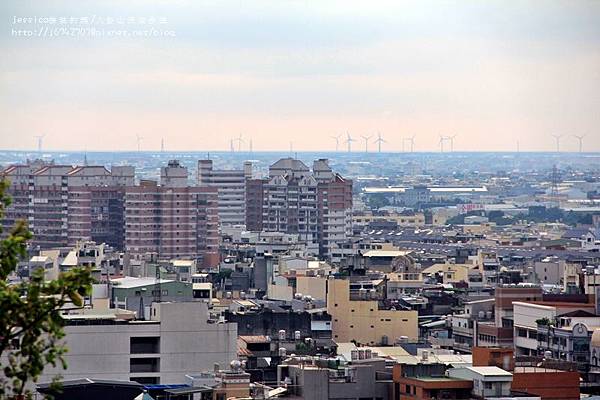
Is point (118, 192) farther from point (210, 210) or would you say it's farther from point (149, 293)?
point (149, 293)

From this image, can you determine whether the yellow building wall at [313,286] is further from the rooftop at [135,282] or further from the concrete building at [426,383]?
the concrete building at [426,383]

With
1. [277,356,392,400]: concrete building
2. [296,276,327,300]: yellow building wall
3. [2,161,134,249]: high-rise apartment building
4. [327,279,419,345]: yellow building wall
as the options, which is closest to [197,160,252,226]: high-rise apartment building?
[2,161,134,249]: high-rise apartment building

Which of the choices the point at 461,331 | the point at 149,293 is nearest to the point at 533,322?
the point at 461,331

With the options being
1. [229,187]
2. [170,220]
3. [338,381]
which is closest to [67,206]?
[170,220]

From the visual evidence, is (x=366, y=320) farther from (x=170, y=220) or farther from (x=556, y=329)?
(x=170, y=220)

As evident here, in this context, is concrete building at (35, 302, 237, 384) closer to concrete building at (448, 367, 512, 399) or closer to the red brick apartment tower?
concrete building at (448, 367, 512, 399)

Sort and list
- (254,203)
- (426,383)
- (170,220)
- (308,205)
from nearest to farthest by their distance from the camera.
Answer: (426,383) → (170,220) → (308,205) → (254,203)
